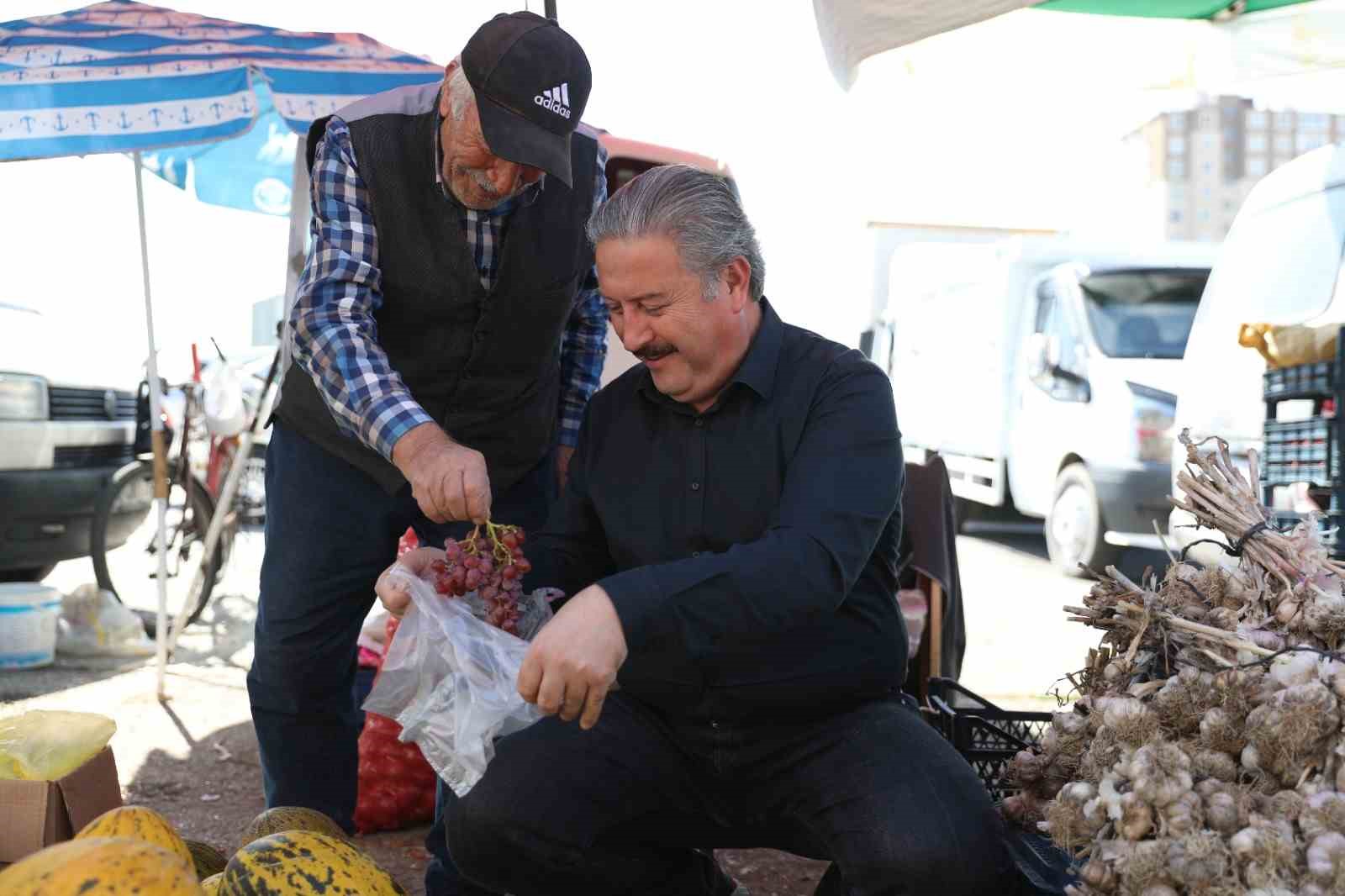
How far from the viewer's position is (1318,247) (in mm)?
5809

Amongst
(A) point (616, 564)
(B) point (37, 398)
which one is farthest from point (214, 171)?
(A) point (616, 564)

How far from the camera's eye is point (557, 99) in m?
2.49

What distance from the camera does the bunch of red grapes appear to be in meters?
Result: 2.37

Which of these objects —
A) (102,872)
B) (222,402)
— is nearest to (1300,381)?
(102,872)

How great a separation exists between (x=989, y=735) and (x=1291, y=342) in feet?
8.69

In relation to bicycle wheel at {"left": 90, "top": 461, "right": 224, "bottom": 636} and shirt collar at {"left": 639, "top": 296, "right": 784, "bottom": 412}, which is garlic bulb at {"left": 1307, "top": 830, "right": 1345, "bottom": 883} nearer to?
shirt collar at {"left": 639, "top": 296, "right": 784, "bottom": 412}

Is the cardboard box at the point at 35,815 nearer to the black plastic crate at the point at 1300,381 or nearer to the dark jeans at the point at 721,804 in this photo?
the dark jeans at the point at 721,804

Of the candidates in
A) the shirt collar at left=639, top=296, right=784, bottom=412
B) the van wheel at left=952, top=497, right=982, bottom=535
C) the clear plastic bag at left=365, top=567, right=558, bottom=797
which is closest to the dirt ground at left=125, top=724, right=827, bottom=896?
the clear plastic bag at left=365, top=567, right=558, bottom=797

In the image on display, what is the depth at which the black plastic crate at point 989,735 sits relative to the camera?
2570 mm

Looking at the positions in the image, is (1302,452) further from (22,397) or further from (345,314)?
(22,397)

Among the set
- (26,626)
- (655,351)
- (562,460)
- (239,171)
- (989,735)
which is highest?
(239,171)

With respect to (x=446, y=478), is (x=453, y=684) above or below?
below

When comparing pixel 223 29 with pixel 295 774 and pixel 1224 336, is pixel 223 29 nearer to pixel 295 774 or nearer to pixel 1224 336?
pixel 295 774

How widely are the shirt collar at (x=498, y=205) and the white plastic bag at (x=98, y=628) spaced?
15.1ft
